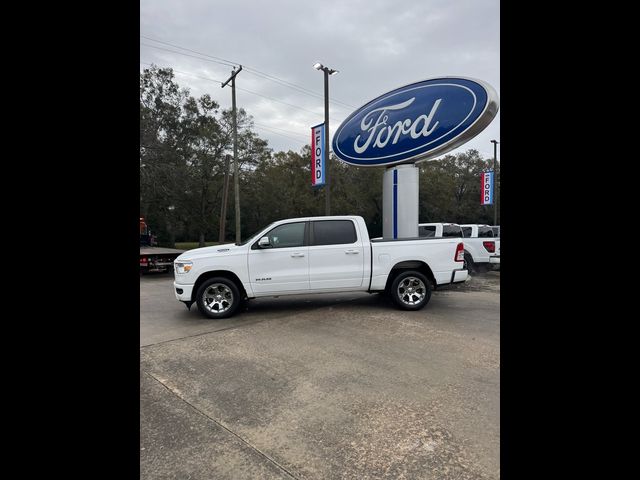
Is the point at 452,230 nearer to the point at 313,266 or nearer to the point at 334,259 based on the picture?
the point at 334,259

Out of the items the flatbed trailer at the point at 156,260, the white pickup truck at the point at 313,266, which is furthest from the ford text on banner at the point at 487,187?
the flatbed trailer at the point at 156,260

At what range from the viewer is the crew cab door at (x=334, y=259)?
20.7 feet

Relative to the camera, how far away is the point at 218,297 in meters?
6.14

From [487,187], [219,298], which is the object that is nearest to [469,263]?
[219,298]

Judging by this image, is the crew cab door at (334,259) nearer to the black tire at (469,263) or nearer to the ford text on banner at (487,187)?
the black tire at (469,263)

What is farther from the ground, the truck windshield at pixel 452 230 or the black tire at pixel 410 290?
the truck windshield at pixel 452 230

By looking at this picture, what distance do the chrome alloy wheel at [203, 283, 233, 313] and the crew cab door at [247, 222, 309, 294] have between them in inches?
18.5

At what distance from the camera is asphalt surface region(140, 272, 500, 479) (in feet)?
7.68

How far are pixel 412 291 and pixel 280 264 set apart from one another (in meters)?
2.55

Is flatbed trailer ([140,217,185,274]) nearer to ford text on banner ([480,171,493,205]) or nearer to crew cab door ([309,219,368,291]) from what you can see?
crew cab door ([309,219,368,291])

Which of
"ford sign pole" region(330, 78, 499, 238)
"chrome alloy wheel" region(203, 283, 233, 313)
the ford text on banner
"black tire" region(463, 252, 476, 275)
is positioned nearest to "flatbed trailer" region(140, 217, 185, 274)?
"chrome alloy wheel" region(203, 283, 233, 313)

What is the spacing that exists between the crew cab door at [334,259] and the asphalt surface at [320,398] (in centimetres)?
71
